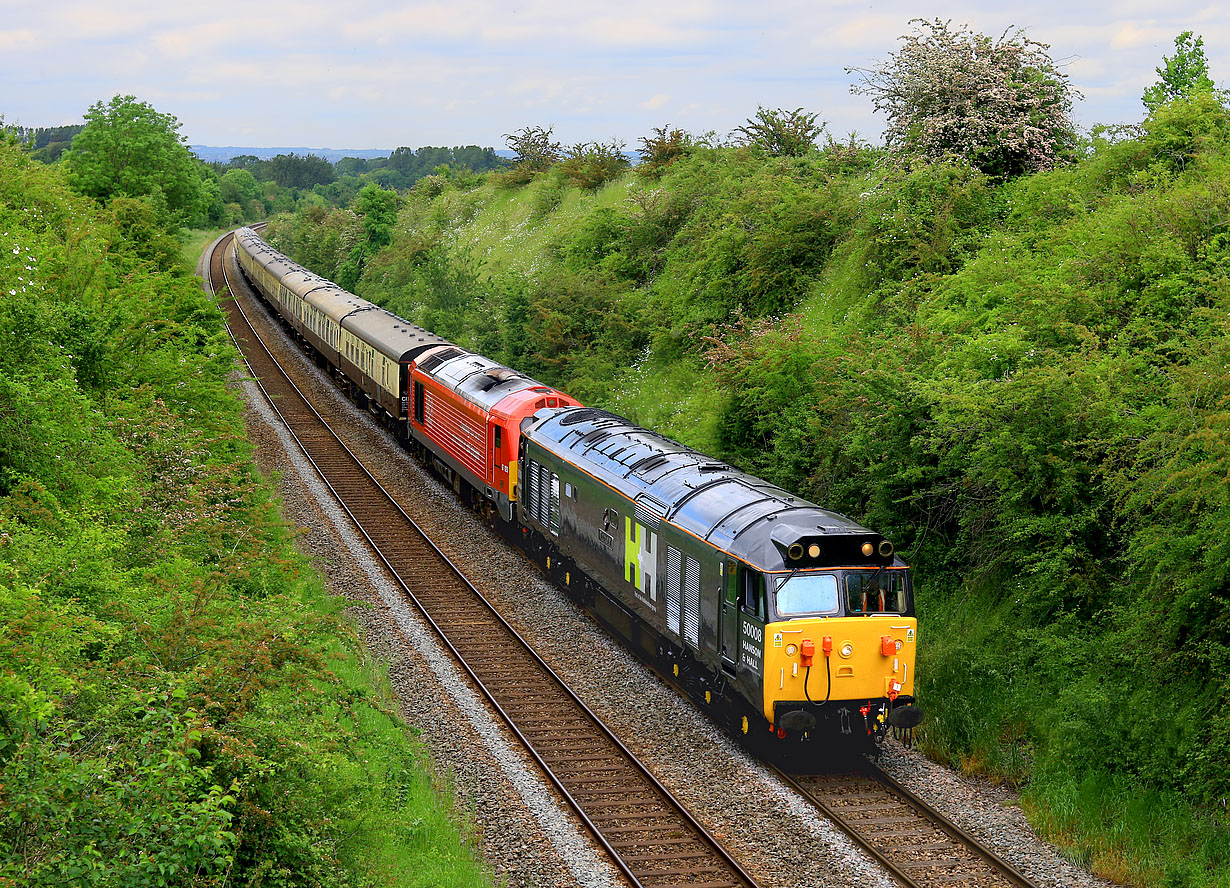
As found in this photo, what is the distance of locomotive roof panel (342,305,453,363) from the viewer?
3381 centimetres

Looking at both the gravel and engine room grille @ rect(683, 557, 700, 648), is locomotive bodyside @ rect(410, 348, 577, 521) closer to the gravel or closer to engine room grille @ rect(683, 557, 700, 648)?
the gravel

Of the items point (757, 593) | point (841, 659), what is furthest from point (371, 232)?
point (841, 659)

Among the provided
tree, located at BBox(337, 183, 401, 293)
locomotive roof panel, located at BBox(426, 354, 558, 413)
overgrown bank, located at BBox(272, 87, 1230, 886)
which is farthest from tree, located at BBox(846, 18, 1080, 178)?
tree, located at BBox(337, 183, 401, 293)

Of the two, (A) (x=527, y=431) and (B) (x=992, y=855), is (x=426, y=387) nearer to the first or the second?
(A) (x=527, y=431)

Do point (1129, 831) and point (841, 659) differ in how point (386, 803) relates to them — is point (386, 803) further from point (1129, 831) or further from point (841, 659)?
point (1129, 831)

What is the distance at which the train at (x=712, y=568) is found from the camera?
1414 cm

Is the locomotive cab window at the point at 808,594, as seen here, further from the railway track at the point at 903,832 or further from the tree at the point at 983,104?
the tree at the point at 983,104

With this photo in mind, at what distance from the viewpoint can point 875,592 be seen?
47.2 ft

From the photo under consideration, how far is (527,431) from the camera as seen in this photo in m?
23.7

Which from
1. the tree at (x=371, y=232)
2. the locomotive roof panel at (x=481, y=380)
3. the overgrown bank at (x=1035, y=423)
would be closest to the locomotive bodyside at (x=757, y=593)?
the overgrown bank at (x=1035, y=423)

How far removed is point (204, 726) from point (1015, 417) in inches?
502

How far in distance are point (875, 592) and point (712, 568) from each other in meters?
2.29

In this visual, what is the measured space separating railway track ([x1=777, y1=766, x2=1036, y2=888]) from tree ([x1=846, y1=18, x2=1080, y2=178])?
62.7 ft

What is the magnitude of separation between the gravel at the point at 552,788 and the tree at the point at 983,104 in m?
16.4
